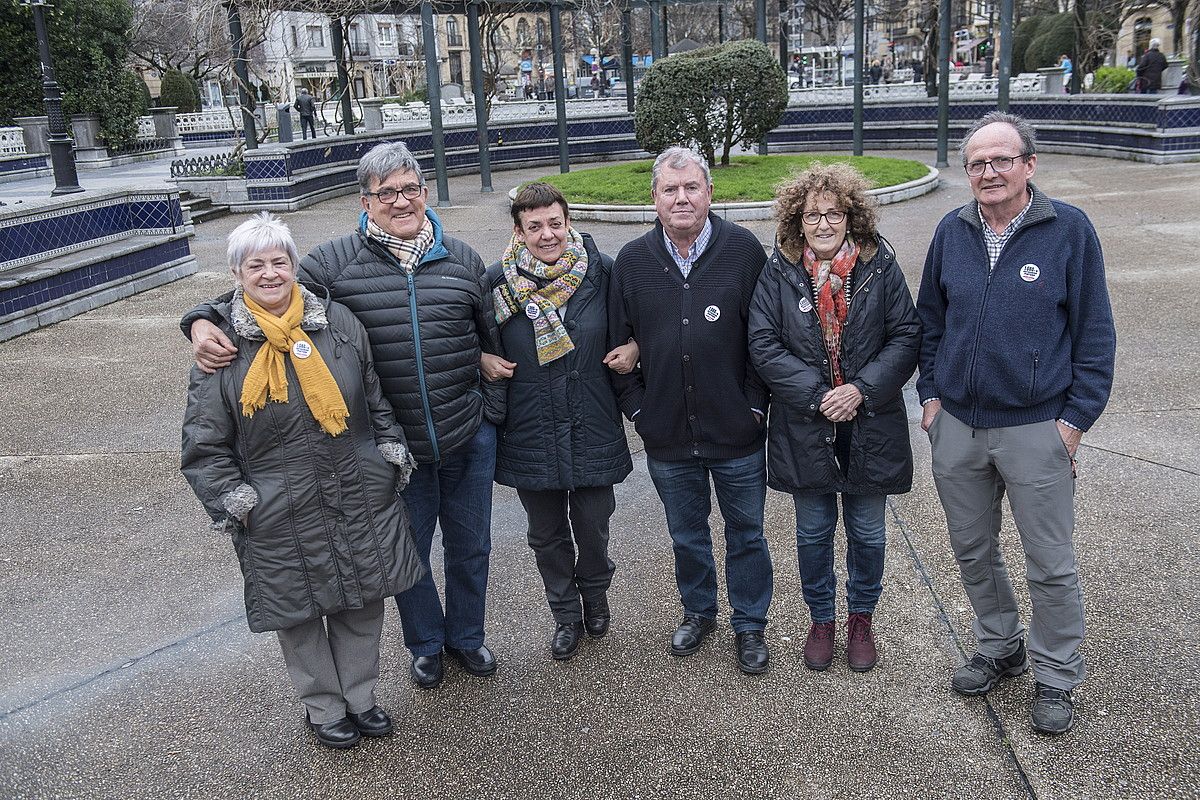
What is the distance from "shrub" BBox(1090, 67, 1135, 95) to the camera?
79.6 ft

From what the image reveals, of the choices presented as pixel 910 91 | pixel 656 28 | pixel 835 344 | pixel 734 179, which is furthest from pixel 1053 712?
pixel 910 91

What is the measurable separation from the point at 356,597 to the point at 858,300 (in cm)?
191

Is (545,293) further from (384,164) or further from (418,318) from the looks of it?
(384,164)

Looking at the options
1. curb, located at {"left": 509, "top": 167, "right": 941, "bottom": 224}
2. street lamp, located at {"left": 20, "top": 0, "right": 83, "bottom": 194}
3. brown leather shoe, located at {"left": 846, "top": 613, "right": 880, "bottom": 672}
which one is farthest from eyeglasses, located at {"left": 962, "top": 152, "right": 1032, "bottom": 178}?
street lamp, located at {"left": 20, "top": 0, "right": 83, "bottom": 194}

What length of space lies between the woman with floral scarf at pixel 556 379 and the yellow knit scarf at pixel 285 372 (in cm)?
68

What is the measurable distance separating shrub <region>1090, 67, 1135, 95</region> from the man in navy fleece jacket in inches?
955

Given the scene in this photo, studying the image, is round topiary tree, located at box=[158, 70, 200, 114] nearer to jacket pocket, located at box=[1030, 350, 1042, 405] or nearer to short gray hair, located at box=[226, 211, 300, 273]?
short gray hair, located at box=[226, 211, 300, 273]

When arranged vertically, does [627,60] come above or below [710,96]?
above

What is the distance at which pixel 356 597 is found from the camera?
3.21 metres

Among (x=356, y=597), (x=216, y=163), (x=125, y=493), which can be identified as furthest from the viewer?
(x=216, y=163)

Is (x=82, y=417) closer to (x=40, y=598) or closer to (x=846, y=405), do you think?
(x=40, y=598)

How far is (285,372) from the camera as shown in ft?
9.98

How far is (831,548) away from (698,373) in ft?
2.60

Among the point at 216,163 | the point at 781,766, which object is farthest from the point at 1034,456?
the point at 216,163
